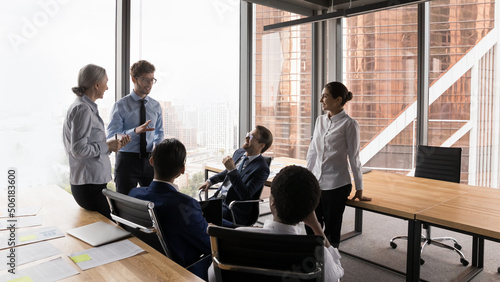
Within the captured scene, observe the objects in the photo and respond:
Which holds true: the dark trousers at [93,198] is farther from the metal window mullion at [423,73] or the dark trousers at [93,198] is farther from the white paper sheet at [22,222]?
the metal window mullion at [423,73]

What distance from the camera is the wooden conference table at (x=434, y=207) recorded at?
228cm

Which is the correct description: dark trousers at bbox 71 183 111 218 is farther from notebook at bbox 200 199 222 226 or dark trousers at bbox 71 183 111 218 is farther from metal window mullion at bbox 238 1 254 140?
metal window mullion at bbox 238 1 254 140

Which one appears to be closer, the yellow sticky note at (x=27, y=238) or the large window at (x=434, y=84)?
the yellow sticky note at (x=27, y=238)

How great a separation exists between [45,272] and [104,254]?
0.25m

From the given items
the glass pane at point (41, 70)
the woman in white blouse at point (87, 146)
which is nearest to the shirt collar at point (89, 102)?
the woman in white blouse at point (87, 146)

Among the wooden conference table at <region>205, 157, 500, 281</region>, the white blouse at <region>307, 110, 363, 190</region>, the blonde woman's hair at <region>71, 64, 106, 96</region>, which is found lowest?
the wooden conference table at <region>205, 157, 500, 281</region>

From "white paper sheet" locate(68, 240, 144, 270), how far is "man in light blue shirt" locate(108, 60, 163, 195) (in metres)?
1.41

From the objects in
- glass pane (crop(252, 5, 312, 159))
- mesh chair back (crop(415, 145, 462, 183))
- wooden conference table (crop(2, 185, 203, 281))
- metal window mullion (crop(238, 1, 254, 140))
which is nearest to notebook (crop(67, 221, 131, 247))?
wooden conference table (crop(2, 185, 203, 281))

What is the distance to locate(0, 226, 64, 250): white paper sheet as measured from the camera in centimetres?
180

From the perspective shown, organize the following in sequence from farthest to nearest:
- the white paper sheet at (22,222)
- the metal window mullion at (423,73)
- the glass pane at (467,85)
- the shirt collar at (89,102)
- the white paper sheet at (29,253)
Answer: the metal window mullion at (423,73) → the glass pane at (467,85) → the shirt collar at (89,102) → the white paper sheet at (22,222) → the white paper sheet at (29,253)

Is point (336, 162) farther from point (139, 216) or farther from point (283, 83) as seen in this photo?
point (283, 83)

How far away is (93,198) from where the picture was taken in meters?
2.35

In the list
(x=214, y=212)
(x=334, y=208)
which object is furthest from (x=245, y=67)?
(x=214, y=212)

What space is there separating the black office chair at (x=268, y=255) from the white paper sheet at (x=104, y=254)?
1.49 feet
